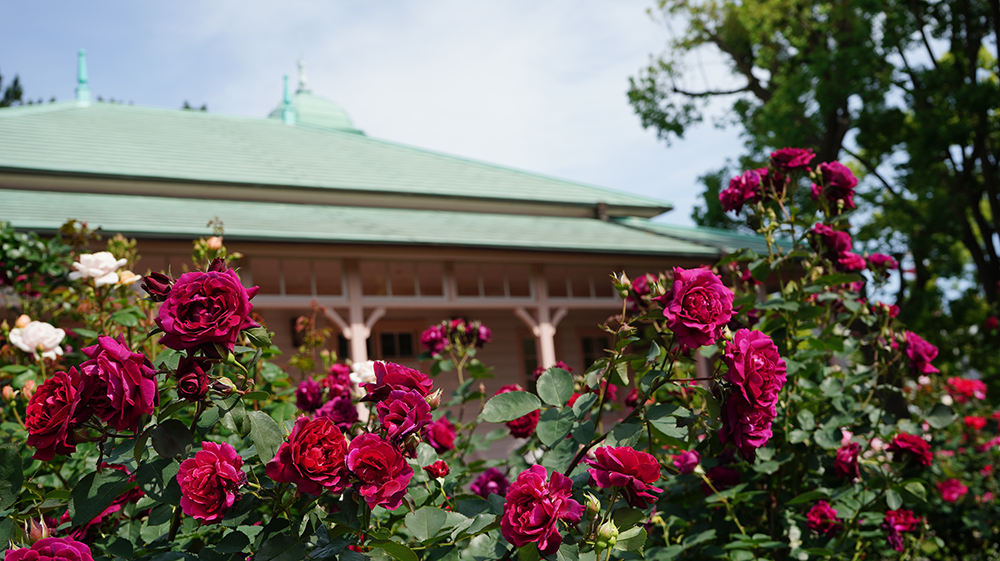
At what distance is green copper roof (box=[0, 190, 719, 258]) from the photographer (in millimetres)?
8648

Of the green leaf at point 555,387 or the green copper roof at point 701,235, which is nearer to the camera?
the green leaf at point 555,387

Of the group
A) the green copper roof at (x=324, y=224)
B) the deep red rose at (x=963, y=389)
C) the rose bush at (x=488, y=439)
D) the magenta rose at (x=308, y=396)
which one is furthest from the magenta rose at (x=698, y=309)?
the green copper roof at (x=324, y=224)

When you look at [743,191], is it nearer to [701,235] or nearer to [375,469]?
[375,469]

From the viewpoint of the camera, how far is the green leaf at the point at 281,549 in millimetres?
1439

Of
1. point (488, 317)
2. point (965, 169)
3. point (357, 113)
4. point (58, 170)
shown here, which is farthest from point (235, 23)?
point (965, 169)

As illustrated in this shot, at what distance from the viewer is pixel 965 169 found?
608 inches

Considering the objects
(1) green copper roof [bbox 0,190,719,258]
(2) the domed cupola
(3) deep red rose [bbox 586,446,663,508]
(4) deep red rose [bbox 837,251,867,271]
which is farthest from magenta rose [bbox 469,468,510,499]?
(2) the domed cupola

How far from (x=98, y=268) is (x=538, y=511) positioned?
2.57m

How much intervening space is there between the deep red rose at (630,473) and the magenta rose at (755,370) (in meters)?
0.30

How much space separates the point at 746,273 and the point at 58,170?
10.9 metres

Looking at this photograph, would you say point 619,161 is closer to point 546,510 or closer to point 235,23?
point 235,23

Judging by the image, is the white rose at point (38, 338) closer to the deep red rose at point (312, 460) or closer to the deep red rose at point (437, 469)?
the deep red rose at point (437, 469)

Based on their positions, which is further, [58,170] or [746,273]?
[58,170]

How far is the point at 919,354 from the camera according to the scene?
2826 millimetres
